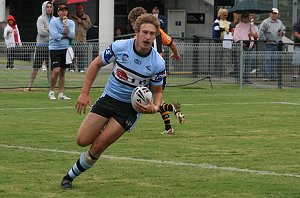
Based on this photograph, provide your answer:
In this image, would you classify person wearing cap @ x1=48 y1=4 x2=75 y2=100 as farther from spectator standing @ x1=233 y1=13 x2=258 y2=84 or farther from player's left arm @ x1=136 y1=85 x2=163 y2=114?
player's left arm @ x1=136 y1=85 x2=163 y2=114

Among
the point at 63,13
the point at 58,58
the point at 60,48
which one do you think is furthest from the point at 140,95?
the point at 63,13

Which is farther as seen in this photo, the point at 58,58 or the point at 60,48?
the point at 60,48

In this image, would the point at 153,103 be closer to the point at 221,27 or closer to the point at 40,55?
the point at 40,55

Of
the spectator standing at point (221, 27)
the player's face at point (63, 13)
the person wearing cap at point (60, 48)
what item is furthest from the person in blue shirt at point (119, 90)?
the spectator standing at point (221, 27)

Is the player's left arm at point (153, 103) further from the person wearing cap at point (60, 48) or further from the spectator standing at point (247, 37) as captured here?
the spectator standing at point (247, 37)

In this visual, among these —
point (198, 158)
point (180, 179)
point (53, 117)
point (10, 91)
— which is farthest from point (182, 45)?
point (180, 179)

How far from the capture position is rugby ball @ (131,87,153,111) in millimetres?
9594

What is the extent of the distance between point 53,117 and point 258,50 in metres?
10.9

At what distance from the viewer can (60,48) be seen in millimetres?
21688

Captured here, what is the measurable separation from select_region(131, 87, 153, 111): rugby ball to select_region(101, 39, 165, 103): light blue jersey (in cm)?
38

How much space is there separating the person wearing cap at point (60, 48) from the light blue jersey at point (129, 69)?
11.3 m

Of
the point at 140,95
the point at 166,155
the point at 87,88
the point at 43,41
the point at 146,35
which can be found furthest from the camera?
the point at 43,41

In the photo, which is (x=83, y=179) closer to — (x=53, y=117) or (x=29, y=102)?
(x=53, y=117)

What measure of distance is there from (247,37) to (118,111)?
18242 mm
